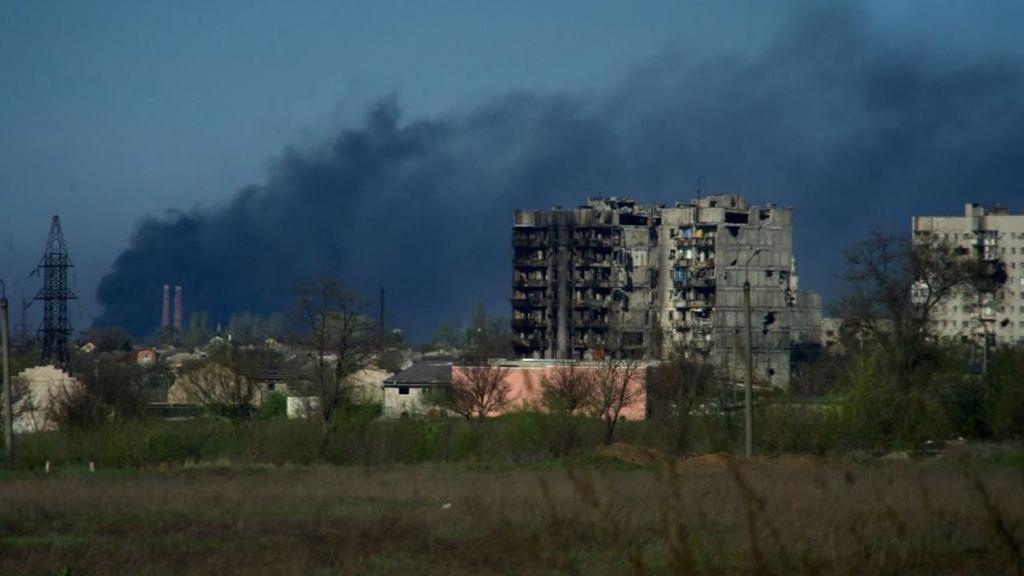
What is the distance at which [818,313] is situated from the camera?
81.6 m

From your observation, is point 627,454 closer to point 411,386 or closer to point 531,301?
point 411,386

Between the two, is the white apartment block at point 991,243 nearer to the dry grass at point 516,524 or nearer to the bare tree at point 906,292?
the bare tree at point 906,292

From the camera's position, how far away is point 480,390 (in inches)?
2024

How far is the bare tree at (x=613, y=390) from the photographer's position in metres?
36.8

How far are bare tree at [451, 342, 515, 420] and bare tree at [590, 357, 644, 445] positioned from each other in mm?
7576

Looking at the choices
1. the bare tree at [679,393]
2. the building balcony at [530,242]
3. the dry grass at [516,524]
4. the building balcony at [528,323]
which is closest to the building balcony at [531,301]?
the building balcony at [528,323]

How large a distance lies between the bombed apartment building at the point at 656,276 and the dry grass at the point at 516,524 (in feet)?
181

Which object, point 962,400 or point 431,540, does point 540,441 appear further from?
point 431,540

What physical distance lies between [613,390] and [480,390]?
13.3 m

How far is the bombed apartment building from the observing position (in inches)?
3063

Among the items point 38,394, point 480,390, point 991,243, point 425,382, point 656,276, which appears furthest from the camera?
point 991,243

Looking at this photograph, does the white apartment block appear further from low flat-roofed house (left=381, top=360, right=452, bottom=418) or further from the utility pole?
the utility pole

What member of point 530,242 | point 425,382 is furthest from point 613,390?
point 530,242

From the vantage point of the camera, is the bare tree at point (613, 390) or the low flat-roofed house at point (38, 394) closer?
the bare tree at point (613, 390)
